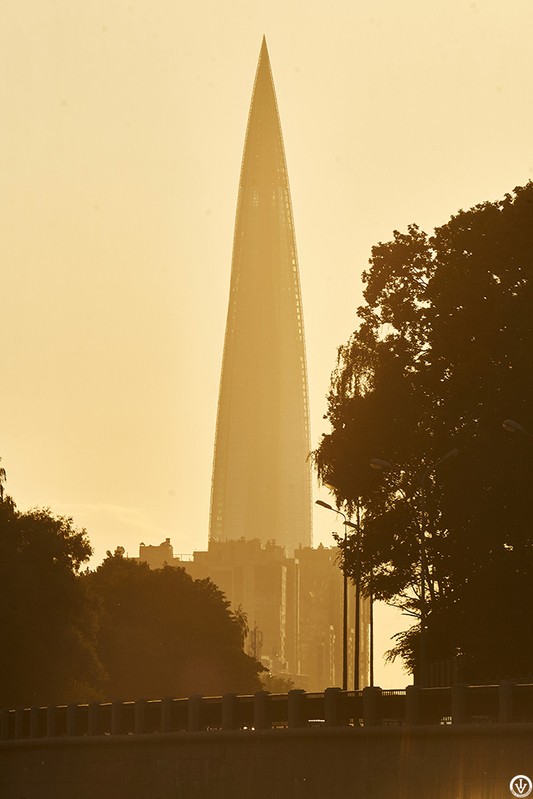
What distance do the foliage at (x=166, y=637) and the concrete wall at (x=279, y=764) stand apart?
56418 mm

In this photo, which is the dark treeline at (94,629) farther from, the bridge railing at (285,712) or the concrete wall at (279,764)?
the concrete wall at (279,764)

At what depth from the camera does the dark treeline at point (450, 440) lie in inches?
2452

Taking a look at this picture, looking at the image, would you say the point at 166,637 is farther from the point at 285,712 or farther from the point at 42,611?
the point at 285,712

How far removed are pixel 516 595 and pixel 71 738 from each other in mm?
15381

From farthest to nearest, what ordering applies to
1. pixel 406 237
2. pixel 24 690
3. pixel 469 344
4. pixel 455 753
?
pixel 24 690 < pixel 406 237 < pixel 469 344 < pixel 455 753

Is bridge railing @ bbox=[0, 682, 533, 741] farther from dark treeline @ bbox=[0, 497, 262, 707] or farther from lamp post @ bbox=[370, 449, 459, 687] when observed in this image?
dark treeline @ bbox=[0, 497, 262, 707]

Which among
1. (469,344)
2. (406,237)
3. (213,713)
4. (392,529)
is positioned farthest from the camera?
(406,237)

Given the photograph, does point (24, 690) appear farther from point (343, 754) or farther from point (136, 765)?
point (343, 754)

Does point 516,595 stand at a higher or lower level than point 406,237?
lower

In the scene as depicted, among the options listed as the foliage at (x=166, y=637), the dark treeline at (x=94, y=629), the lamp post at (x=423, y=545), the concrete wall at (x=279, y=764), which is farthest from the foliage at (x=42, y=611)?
the foliage at (x=166, y=637)

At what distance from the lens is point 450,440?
6481 cm

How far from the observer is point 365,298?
74.6 m

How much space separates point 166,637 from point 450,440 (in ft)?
257

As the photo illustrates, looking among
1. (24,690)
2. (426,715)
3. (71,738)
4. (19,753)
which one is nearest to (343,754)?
(426,715)
